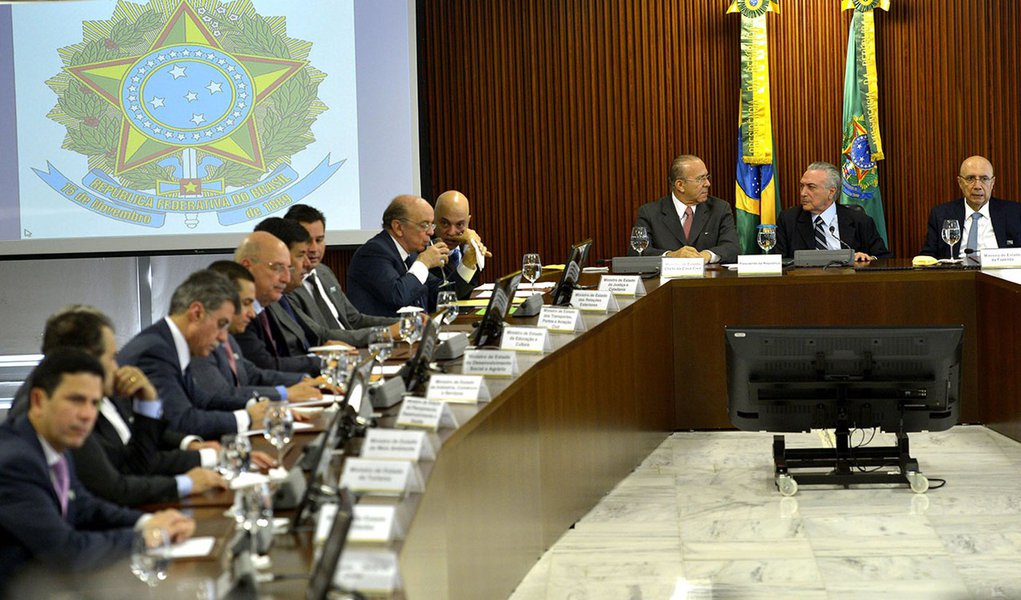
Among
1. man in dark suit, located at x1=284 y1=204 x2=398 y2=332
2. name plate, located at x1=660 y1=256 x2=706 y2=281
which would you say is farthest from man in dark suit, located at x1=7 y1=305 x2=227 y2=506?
name plate, located at x1=660 y1=256 x2=706 y2=281

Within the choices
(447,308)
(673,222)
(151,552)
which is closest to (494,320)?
(447,308)

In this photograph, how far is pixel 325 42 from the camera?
314 inches

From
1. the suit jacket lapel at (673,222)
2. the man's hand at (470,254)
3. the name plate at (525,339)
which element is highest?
the suit jacket lapel at (673,222)

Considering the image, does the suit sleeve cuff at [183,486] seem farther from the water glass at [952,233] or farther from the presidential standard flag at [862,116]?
the presidential standard flag at [862,116]

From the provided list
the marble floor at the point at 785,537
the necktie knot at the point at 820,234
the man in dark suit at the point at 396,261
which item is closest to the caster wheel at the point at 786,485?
the marble floor at the point at 785,537

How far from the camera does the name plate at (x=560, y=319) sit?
4824 mm

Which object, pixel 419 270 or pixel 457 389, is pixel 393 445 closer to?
pixel 457 389

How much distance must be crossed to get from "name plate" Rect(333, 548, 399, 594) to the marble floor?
7.05 feet

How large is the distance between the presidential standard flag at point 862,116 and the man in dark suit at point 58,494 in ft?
20.5

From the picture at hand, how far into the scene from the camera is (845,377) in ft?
16.5

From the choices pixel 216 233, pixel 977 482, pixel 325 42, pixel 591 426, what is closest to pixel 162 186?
pixel 216 233

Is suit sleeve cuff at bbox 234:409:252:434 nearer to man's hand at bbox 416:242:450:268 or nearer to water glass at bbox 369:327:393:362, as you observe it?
water glass at bbox 369:327:393:362

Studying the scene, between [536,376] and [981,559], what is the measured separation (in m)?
1.60

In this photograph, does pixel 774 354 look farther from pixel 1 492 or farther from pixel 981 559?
pixel 1 492
